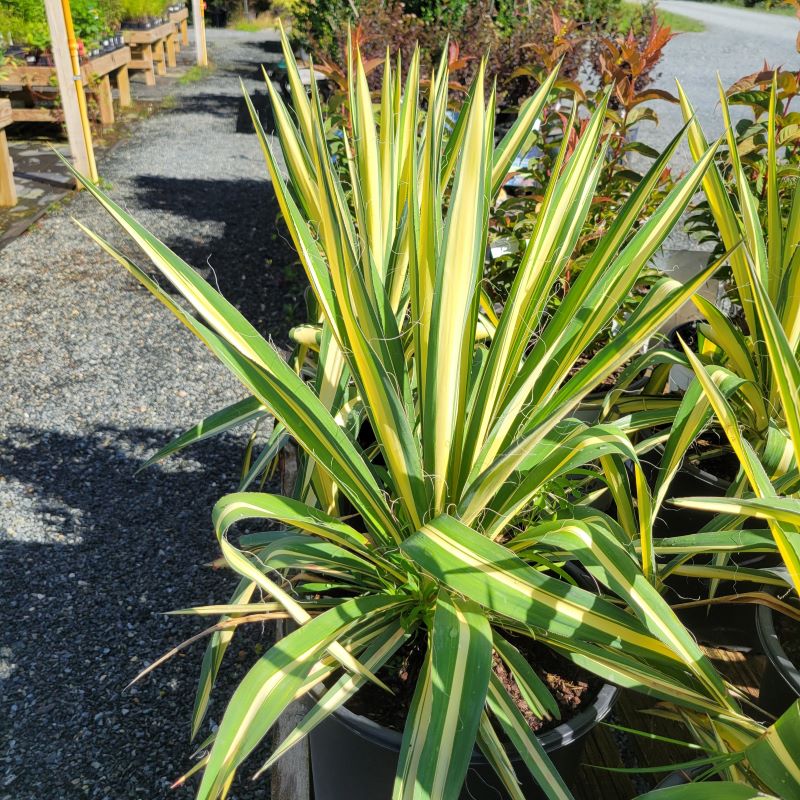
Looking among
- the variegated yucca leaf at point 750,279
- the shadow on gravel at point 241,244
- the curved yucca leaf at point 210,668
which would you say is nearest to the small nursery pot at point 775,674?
the variegated yucca leaf at point 750,279

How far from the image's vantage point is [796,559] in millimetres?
812

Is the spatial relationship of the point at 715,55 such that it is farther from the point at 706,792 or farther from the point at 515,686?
the point at 706,792

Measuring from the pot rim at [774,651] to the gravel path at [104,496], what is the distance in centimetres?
95

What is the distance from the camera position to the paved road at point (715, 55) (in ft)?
25.0

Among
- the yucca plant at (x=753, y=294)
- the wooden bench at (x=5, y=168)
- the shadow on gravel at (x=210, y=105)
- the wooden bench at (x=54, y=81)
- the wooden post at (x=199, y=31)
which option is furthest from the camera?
the wooden post at (x=199, y=31)

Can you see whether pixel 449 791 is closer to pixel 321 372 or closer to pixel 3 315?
pixel 321 372

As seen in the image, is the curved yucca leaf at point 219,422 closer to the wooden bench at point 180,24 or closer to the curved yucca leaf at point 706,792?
the curved yucca leaf at point 706,792

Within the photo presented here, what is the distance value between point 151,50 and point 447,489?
8.88 meters

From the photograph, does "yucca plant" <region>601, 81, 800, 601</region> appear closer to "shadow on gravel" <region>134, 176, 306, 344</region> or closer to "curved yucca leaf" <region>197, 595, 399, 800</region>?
"curved yucca leaf" <region>197, 595, 399, 800</region>

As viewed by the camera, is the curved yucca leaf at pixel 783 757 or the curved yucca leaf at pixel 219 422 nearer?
the curved yucca leaf at pixel 783 757

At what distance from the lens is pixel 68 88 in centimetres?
450

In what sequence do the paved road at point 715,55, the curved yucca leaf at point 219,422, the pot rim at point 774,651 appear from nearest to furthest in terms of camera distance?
1. the pot rim at point 774,651
2. the curved yucca leaf at point 219,422
3. the paved road at point 715,55

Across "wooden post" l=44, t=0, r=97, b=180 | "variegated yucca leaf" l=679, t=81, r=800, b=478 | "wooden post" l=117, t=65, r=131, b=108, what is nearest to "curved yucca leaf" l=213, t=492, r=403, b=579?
"variegated yucca leaf" l=679, t=81, r=800, b=478

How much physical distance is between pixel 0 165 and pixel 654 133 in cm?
539
